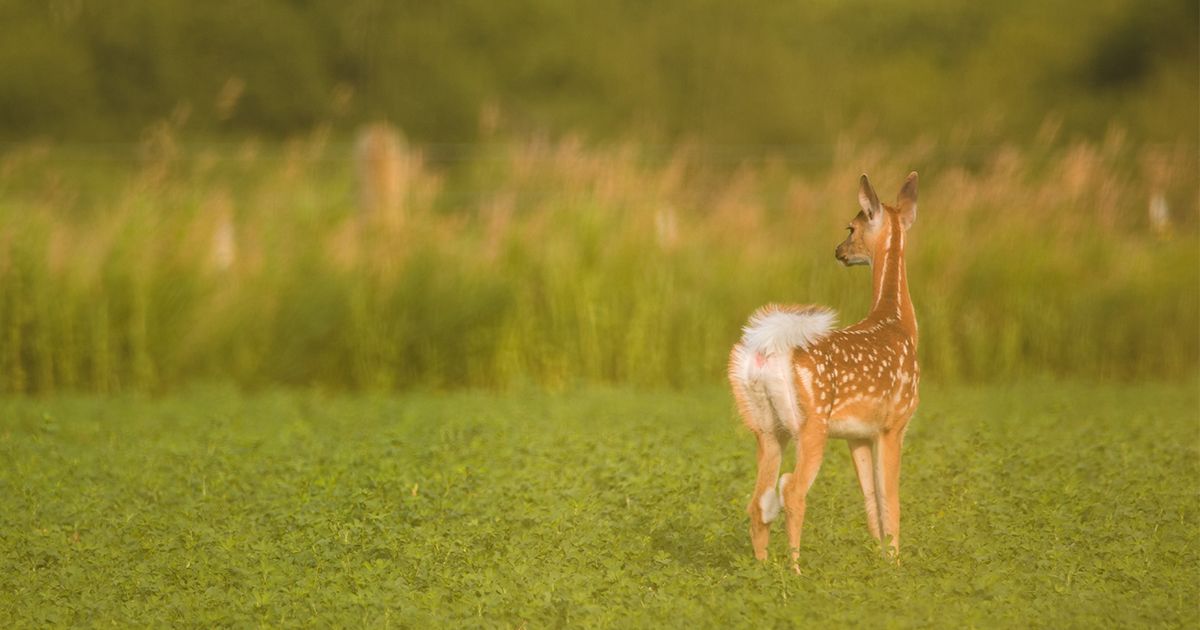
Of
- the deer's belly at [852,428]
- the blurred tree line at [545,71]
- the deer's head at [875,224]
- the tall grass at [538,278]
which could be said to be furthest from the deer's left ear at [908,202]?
the blurred tree line at [545,71]

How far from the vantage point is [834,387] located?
5418mm

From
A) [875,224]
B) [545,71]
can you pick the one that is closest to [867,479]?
[875,224]

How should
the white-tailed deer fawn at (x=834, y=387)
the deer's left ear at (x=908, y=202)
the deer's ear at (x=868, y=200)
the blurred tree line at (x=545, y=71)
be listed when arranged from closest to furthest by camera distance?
the white-tailed deer fawn at (x=834, y=387)
the deer's ear at (x=868, y=200)
the deer's left ear at (x=908, y=202)
the blurred tree line at (x=545, y=71)

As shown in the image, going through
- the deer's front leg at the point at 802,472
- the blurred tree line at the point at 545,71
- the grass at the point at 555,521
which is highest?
the blurred tree line at the point at 545,71

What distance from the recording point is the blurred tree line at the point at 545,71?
3203 cm

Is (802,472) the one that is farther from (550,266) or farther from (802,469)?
(550,266)

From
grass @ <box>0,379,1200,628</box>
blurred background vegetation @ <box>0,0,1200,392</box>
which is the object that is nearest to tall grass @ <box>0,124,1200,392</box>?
blurred background vegetation @ <box>0,0,1200,392</box>

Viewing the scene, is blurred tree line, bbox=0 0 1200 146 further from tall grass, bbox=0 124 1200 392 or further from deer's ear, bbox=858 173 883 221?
deer's ear, bbox=858 173 883 221

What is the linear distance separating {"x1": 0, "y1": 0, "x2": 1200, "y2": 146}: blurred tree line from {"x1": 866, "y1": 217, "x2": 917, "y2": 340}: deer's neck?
77.5ft

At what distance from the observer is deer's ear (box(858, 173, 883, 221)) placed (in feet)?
19.0

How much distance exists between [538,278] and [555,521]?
4792 mm

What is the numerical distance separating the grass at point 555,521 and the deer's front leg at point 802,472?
20cm

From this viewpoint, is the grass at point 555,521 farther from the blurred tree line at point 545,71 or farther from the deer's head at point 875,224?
the blurred tree line at point 545,71

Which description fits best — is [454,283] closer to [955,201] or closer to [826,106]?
[955,201]
